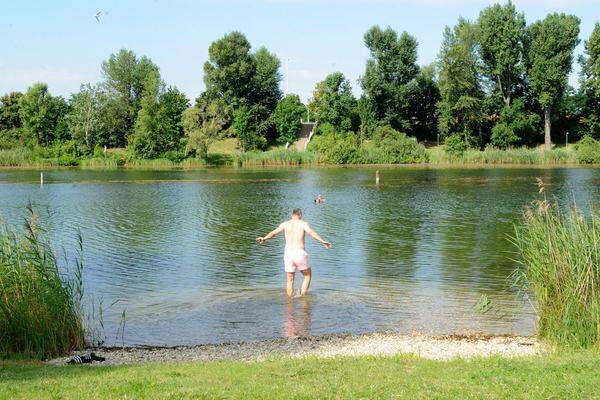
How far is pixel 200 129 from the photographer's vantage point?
93.4 meters

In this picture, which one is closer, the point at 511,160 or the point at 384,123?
the point at 511,160

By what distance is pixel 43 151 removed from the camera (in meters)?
97.4

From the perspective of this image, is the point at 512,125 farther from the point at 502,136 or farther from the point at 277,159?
the point at 277,159

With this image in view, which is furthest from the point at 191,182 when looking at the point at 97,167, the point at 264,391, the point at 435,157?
the point at 264,391

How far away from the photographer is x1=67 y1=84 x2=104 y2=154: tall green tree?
327 feet

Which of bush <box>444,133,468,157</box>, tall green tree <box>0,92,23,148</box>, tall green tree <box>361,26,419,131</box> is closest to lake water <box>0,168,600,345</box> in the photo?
bush <box>444,133,468,157</box>

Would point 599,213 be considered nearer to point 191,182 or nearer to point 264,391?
point 264,391

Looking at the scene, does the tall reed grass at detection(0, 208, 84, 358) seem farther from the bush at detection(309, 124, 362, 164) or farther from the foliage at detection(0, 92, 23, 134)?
the foliage at detection(0, 92, 23, 134)

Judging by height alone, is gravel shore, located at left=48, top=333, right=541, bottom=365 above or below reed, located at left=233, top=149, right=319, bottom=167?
below

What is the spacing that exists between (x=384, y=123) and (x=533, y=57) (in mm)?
22085

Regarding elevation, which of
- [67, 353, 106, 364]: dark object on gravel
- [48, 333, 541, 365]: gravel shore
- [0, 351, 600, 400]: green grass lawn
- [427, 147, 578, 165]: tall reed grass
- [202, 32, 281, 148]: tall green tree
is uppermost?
[202, 32, 281, 148]: tall green tree

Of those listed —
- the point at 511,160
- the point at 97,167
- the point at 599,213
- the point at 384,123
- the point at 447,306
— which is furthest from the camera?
the point at 384,123

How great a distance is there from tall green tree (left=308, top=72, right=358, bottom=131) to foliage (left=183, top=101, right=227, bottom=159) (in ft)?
56.5

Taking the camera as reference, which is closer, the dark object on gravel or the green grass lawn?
the green grass lawn
